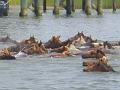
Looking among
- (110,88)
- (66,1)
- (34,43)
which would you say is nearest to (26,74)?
(110,88)

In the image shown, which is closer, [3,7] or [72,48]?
[72,48]

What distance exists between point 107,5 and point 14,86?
83.5m

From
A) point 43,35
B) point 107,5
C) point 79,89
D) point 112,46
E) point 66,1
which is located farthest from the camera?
point 107,5

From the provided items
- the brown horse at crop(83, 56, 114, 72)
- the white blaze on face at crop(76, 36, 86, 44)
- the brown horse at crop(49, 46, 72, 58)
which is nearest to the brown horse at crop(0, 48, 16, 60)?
the brown horse at crop(49, 46, 72, 58)

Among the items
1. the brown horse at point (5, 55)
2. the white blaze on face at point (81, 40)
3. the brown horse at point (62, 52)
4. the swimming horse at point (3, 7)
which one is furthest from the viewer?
the swimming horse at point (3, 7)

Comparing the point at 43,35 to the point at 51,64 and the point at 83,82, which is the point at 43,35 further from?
the point at 83,82

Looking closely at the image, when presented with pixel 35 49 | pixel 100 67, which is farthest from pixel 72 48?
pixel 100 67

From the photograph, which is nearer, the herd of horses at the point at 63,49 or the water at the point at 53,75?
the water at the point at 53,75

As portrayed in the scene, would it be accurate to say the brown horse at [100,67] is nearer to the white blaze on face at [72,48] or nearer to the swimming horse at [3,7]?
the white blaze on face at [72,48]

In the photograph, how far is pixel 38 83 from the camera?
75.2 feet

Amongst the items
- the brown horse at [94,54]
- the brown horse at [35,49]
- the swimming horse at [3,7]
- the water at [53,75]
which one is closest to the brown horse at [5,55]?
the water at [53,75]

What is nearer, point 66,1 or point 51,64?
point 51,64

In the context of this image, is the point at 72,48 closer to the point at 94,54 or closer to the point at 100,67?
the point at 94,54

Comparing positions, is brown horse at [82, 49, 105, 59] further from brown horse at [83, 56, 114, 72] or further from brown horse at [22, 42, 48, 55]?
brown horse at [83, 56, 114, 72]
